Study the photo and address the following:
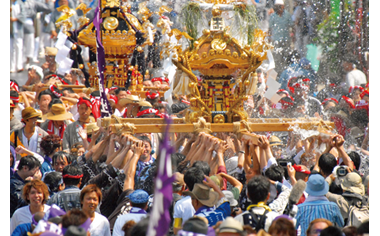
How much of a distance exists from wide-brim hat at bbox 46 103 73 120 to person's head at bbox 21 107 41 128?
626 mm

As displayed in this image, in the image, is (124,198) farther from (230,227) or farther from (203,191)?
(230,227)

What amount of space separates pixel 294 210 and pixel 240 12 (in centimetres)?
279

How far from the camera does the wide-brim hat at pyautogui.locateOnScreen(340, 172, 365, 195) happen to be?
4.34 metres

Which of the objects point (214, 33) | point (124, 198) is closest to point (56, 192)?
point (124, 198)

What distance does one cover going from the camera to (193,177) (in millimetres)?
4309

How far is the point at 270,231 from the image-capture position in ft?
10.9

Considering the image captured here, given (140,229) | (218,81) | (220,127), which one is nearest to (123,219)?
(140,229)

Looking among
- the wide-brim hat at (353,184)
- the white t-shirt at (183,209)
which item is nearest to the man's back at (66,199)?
the white t-shirt at (183,209)

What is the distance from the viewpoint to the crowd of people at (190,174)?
12.1 feet

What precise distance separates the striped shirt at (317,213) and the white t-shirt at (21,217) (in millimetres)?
1844

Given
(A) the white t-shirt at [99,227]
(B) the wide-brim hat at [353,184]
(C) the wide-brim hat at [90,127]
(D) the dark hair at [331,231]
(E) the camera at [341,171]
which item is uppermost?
(C) the wide-brim hat at [90,127]

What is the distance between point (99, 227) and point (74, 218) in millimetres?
683

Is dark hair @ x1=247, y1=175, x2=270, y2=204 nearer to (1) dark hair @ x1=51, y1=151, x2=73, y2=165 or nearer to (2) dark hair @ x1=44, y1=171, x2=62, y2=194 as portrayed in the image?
(2) dark hair @ x1=44, y1=171, x2=62, y2=194

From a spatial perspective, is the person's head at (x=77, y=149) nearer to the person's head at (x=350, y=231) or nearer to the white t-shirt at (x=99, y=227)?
the white t-shirt at (x=99, y=227)
